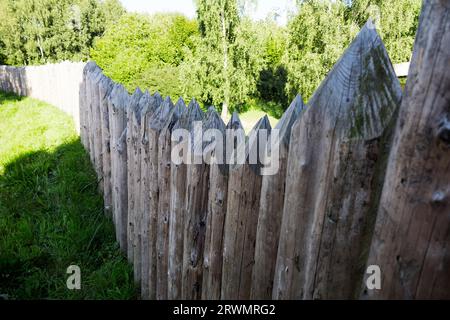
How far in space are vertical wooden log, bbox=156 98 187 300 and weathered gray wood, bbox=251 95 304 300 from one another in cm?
85

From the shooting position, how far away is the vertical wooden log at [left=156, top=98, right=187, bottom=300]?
205 centimetres

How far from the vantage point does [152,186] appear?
7.55 feet

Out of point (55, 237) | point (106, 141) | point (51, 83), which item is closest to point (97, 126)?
point (106, 141)

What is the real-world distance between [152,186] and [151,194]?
0.06 meters

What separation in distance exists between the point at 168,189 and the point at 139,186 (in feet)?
1.72

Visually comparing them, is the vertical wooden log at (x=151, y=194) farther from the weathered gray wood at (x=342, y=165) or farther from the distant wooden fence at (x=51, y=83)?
the distant wooden fence at (x=51, y=83)

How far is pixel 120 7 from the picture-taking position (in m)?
54.5

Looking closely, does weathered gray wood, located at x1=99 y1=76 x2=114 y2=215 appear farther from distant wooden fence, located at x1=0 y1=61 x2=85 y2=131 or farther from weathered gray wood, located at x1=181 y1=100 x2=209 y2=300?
distant wooden fence, located at x1=0 y1=61 x2=85 y2=131

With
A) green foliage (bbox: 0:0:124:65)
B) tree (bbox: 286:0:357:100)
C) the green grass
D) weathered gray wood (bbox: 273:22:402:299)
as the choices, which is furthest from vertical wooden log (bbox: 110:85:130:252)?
green foliage (bbox: 0:0:124:65)

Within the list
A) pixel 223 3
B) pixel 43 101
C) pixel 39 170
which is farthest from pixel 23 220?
pixel 223 3

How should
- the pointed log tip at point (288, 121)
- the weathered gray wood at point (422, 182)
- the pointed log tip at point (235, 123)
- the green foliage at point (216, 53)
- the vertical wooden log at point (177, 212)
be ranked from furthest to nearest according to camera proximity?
1. the green foliage at point (216, 53)
2. the vertical wooden log at point (177, 212)
3. the pointed log tip at point (235, 123)
4. the pointed log tip at point (288, 121)
5. the weathered gray wood at point (422, 182)

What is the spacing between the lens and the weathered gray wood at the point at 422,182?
78cm

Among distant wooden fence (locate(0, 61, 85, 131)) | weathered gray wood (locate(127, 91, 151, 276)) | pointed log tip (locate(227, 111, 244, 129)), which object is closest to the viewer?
pointed log tip (locate(227, 111, 244, 129))

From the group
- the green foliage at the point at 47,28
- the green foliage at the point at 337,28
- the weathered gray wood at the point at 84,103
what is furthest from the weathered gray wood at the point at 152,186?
the green foliage at the point at 47,28
